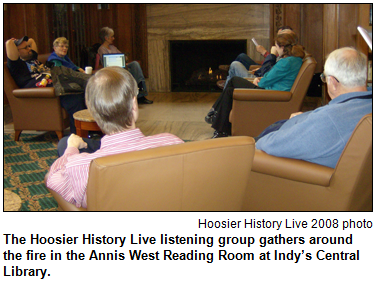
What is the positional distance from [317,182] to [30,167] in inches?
103

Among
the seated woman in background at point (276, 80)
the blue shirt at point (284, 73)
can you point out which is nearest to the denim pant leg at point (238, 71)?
the seated woman in background at point (276, 80)

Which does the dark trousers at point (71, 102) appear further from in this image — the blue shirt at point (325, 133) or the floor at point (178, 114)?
the blue shirt at point (325, 133)

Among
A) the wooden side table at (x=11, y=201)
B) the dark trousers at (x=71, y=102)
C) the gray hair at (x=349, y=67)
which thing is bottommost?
the wooden side table at (x=11, y=201)

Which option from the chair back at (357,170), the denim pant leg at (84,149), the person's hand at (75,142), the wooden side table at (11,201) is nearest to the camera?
the chair back at (357,170)

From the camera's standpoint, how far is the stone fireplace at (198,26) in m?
8.01

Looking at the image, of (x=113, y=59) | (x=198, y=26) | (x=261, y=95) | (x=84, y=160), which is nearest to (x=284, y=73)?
(x=261, y=95)

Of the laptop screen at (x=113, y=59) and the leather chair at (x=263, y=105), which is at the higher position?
the laptop screen at (x=113, y=59)

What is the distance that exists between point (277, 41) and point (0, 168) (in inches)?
125

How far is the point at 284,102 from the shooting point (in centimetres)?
415

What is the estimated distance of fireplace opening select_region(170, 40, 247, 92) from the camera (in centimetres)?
861

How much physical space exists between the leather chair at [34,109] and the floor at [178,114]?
48 centimetres

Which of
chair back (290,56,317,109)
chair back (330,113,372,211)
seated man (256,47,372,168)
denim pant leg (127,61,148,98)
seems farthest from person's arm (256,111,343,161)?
denim pant leg (127,61,148,98)

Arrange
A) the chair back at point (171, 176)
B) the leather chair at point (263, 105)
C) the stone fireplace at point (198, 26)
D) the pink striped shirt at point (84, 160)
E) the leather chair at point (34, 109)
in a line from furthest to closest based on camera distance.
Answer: the stone fireplace at point (198, 26)
the leather chair at point (34, 109)
the leather chair at point (263, 105)
the pink striped shirt at point (84, 160)
the chair back at point (171, 176)

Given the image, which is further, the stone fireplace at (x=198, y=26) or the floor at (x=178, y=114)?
the stone fireplace at (x=198, y=26)
